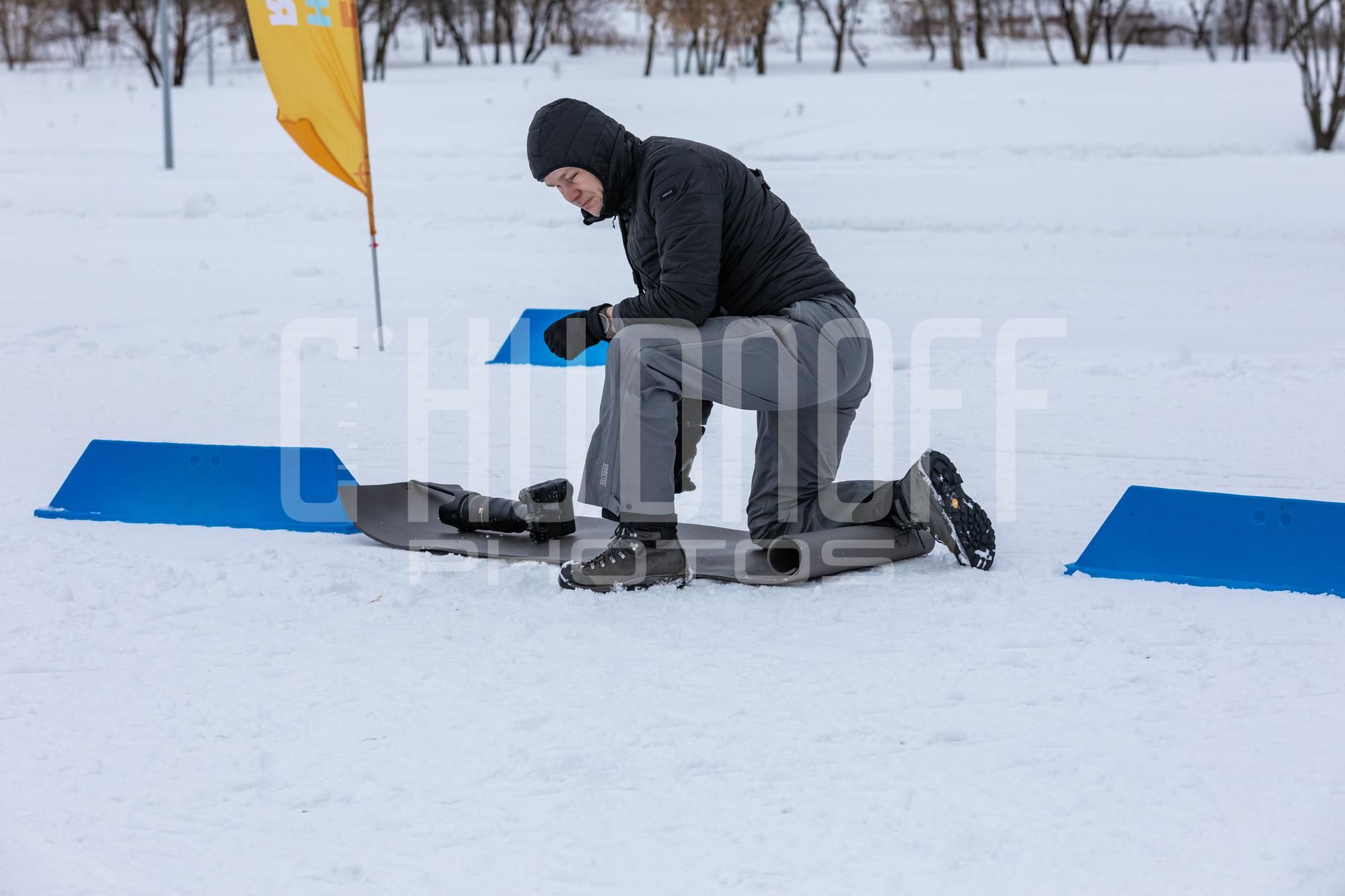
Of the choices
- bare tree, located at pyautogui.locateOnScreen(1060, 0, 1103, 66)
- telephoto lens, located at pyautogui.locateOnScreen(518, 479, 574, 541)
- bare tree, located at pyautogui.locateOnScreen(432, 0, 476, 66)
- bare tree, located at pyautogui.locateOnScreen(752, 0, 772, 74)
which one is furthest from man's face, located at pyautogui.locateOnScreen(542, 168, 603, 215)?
bare tree, located at pyautogui.locateOnScreen(432, 0, 476, 66)

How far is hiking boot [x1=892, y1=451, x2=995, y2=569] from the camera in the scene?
3.19m

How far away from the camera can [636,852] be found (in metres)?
2.02

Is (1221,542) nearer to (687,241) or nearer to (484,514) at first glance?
(687,241)

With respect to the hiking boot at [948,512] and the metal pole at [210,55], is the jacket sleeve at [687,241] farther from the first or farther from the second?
the metal pole at [210,55]

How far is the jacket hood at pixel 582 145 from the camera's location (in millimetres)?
3031

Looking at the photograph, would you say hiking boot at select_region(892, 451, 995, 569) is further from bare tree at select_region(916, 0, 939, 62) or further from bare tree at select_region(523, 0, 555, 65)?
bare tree at select_region(523, 0, 555, 65)

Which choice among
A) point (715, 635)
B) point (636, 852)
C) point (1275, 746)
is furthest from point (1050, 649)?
point (636, 852)

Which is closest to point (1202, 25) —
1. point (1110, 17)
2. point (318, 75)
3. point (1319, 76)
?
point (1110, 17)

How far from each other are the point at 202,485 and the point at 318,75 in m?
2.71

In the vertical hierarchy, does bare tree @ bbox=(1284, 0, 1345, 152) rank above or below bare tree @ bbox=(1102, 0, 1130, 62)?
below

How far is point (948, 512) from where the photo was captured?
3178 mm

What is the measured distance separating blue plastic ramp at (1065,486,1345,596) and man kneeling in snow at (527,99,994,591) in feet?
1.13

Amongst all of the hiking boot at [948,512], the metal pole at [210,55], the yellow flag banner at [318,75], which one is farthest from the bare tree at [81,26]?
the hiking boot at [948,512]

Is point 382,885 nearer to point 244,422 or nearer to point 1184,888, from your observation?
point 1184,888
